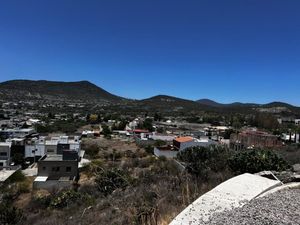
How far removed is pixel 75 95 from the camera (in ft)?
576

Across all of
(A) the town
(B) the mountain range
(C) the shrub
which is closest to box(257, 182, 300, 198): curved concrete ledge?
(A) the town

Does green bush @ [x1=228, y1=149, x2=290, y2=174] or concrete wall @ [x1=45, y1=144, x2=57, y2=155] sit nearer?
green bush @ [x1=228, y1=149, x2=290, y2=174]

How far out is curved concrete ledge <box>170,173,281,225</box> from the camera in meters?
3.78

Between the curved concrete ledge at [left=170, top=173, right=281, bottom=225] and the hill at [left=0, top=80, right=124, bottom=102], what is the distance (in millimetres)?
156515

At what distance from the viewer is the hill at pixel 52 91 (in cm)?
15612

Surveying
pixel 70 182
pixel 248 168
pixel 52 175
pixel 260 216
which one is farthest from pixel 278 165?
pixel 52 175

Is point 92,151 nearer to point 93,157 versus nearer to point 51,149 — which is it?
point 93,157

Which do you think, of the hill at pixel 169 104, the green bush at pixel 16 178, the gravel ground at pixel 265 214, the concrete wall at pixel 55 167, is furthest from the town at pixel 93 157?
the hill at pixel 169 104

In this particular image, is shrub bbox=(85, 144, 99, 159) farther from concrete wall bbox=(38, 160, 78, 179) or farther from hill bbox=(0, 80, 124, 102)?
hill bbox=(0, 80, 124, 102)

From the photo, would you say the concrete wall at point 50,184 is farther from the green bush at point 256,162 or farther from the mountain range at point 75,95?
the mountain range at point 75,95

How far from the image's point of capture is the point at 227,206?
4.29 meters

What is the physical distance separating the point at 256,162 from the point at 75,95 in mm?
173960

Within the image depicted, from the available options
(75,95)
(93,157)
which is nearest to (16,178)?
(93,157)

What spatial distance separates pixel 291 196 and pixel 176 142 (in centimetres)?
4039
